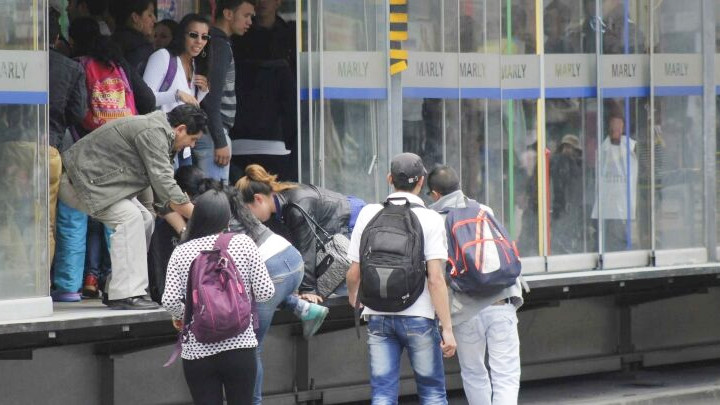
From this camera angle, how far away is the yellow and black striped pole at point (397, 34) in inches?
444

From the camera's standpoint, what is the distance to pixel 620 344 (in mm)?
13047

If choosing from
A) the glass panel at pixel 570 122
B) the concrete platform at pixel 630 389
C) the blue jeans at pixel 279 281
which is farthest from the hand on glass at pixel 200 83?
the glass panel at pixel 570 122

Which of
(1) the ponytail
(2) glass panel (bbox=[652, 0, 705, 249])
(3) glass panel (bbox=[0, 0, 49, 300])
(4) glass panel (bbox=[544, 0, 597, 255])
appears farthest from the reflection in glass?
(2) glass panel (bbox=[652, 0, 705, 249])

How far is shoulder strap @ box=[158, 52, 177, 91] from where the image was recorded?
10.4 meters

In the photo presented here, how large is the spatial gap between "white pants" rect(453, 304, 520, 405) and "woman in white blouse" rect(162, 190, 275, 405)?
72.8 inches

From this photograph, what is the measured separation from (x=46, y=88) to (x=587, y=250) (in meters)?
4.98

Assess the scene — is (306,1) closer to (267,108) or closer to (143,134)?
(267,108)

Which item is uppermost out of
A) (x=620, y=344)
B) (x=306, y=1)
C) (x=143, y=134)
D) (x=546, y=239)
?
(x=306, y=1)

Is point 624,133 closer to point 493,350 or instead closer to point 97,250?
point 493,350

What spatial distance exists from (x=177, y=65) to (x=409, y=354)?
301 cm

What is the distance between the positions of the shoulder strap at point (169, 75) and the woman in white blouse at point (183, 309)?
3028mm

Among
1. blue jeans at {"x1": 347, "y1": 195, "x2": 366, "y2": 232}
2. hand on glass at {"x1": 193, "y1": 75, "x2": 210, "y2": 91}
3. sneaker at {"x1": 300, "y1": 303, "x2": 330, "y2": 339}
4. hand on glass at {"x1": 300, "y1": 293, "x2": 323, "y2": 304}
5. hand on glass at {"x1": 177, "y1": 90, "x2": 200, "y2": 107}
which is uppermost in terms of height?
hand on glass at {"x1": 193, "y1": 75, "x2": 210, "y2": 91}

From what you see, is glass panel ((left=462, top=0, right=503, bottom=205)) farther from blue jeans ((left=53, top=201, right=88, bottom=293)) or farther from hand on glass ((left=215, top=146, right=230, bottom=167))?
→ blue jeans ((left=53, top=201, right=88, bottom=293))

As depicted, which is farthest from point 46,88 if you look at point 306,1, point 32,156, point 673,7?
point 673,7
